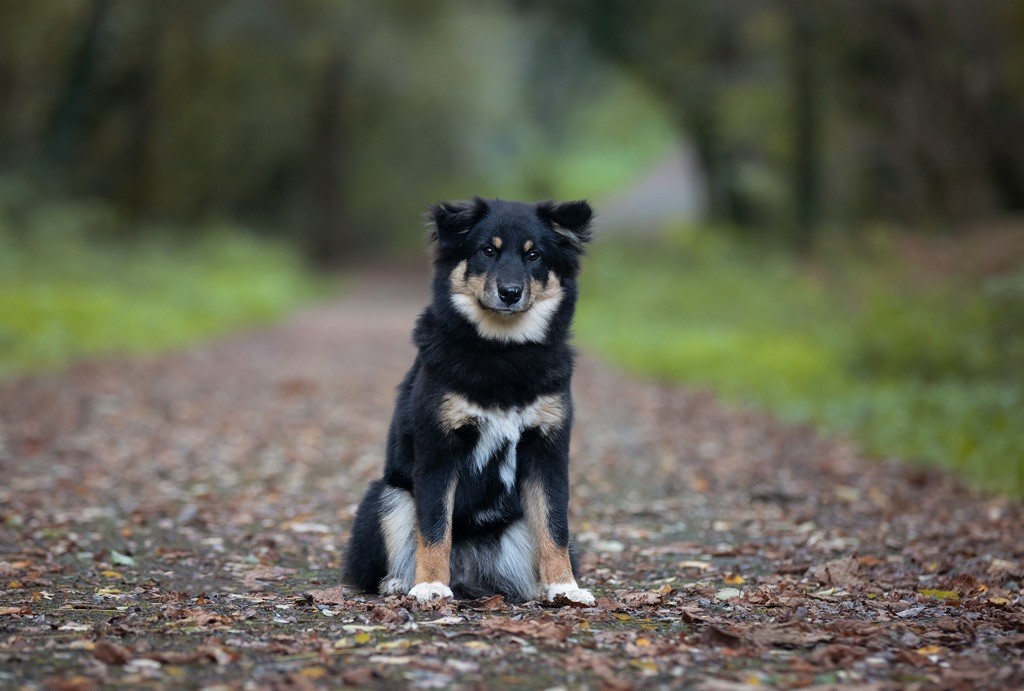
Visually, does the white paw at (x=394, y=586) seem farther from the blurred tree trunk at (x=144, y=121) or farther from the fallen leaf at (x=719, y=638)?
the blurred tree trunk at (x=144, y=121)

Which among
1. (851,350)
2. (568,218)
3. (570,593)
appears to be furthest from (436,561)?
(851,350)

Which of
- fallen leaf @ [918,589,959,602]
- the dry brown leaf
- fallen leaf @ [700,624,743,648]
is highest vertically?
fallen leaf @ [918,589,959,602]

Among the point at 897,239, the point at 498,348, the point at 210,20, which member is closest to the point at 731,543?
the point at 498,348

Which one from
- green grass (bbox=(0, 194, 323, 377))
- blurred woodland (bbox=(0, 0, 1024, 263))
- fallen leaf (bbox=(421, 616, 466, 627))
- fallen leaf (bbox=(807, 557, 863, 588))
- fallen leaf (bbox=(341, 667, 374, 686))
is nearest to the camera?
fallen leaf (bbox=(341, 667, 374, 686))

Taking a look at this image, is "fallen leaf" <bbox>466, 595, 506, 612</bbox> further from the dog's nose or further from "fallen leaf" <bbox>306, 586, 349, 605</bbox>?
the dog's nose

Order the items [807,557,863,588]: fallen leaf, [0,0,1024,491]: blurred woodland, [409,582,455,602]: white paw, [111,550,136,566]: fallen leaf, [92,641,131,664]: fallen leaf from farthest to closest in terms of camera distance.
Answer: [0,0,1024,491]: blurred woodland, [111,550,136,566]: fallen leaf, [807,557,863,588]: fallen leaf, [409,582,455,602]: white paw, [92,641,131,664]: fallen leaf

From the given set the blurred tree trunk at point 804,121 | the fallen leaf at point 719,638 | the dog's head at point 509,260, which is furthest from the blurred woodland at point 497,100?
the fallen leaf at point 719,638

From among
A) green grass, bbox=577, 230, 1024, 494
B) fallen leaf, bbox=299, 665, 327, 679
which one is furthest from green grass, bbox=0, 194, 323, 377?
fallen leaf, bbox=299, 665, 327, 679

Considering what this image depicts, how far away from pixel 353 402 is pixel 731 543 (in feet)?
22.6

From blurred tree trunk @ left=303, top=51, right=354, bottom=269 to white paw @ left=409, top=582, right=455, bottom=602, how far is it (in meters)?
31.6

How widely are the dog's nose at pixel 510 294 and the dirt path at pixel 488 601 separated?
4.70 ft

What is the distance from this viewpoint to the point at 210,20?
28.1 meters

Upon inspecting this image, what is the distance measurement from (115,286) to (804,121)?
16.4 metres

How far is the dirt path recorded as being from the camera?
4238mm
